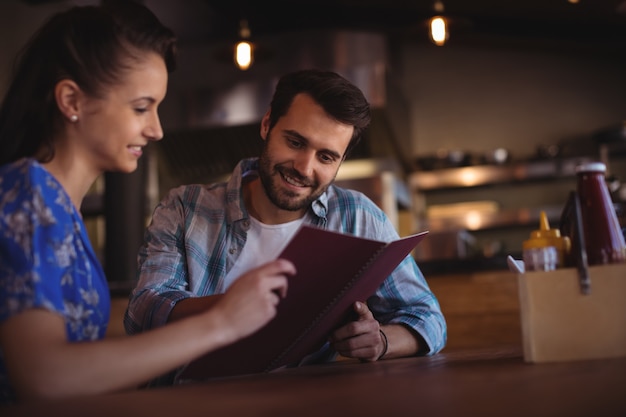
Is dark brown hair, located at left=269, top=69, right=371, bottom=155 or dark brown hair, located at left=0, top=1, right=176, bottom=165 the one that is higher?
dark brown hair, located at left=269, top=69, right=371, bottom=155

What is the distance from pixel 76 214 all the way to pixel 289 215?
0.85 meters

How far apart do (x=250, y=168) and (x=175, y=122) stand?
4.16 m

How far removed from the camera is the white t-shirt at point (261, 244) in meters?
1.79

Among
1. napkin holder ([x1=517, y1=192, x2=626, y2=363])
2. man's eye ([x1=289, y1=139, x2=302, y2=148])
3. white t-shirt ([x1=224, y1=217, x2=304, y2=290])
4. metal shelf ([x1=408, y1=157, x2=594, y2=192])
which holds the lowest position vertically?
napkin holder ([x1=517, y1=192, x2=626, y2=363])

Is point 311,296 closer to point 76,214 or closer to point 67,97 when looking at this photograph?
point 76,214

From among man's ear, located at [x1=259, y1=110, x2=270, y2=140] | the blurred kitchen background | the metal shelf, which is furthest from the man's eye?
the metal shelf

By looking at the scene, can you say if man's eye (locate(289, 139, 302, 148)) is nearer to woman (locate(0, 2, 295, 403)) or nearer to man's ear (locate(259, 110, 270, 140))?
man's ear (locate(259, 110, 270, 140))

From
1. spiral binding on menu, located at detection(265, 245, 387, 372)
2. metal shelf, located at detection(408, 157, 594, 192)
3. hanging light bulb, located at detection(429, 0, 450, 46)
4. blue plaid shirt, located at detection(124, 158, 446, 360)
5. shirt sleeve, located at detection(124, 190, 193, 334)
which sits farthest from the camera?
metal shelf, located at detection(408, 157, 594, 192)

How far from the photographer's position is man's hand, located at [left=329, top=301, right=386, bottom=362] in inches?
59.4

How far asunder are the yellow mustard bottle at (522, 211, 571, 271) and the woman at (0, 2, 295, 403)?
387 mm

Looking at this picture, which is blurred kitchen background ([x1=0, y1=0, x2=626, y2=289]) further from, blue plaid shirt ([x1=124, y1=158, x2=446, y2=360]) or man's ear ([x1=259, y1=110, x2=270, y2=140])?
blue plaid shirt ([x1=124, y1=158, x2=446, y2=360])

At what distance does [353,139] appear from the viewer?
198 centimetres

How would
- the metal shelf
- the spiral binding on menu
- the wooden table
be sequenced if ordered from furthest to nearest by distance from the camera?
the metal shelf → the spiral binding on menu → the wooden table

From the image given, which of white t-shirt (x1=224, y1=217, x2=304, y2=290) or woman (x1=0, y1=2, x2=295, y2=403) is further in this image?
white t-shirt (x1=224, y1=217, x2=304, y2=290)
